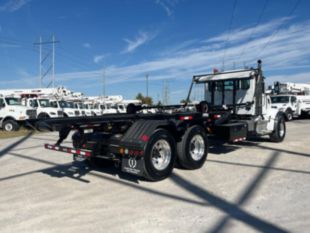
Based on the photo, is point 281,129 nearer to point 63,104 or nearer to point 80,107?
point 63,104

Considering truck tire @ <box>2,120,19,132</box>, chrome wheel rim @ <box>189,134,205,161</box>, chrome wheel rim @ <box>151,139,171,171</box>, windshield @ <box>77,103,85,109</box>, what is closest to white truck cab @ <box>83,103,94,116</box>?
windshield @ <box>77,103,85,109</box>

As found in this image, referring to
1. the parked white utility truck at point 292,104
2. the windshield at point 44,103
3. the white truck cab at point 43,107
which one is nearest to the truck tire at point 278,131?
the parked white utility truck at point 292,104

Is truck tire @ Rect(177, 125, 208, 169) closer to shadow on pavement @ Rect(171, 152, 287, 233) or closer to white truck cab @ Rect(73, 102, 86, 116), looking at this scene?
shadow on pavement @ Rect(171, 152, 287, 233)

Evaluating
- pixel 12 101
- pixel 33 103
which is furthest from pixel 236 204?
pixel 33 103

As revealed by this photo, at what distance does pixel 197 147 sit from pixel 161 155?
128 cm

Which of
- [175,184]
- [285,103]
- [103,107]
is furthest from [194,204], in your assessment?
[103,107]

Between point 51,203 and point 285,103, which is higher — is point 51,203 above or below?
below

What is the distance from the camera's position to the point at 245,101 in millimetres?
10250

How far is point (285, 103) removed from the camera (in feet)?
79.3

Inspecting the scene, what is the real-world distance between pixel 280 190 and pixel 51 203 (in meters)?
3.87

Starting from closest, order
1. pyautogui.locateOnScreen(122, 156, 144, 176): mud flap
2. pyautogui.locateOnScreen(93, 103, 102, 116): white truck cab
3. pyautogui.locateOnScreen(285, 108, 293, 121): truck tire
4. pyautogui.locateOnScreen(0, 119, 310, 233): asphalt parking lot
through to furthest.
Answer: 1. pyautogui.locateOnScreen(0, 119, 310, 233): asphalt parking lot
2. pyautogui.locateOnScreen(122, 156, 144, 176): mud flap
3. pyautogui.locateOnScreen(285, 108, 293, 121): truck tire
4. pyautogui.locateOnScreen(93, 103, 102, 116): white truck cab

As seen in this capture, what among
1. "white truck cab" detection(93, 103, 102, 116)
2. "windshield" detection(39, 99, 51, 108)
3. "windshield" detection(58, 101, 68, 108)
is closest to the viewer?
"windshield" detection(39, 99, 51, 108)

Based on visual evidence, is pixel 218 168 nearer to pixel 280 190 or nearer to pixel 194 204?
pixel 280 190

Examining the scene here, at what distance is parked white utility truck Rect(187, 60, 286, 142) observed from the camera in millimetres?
9645
